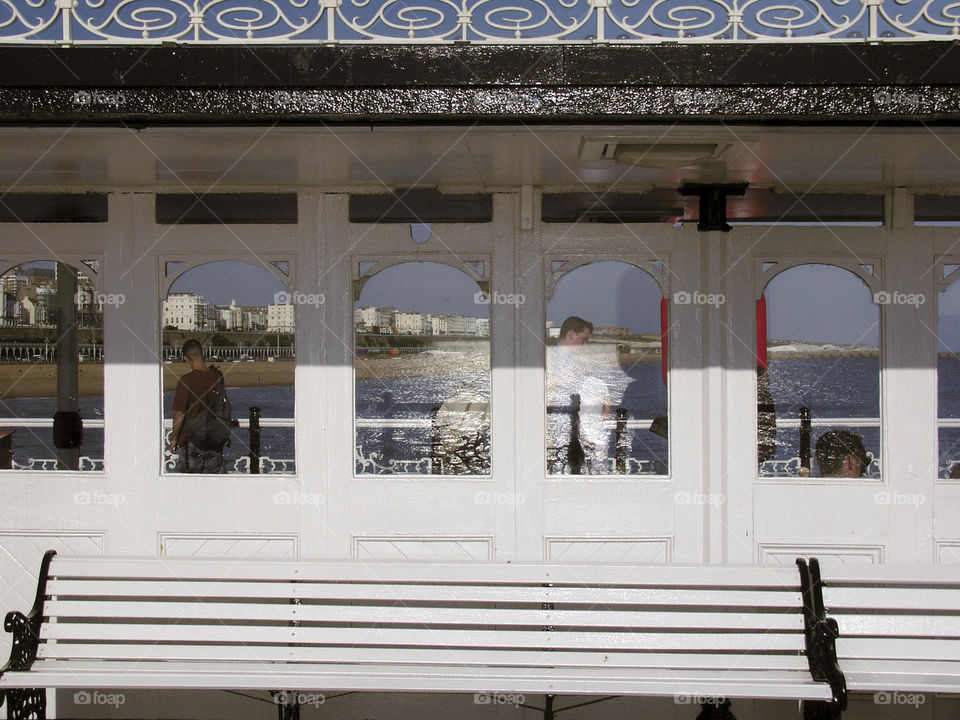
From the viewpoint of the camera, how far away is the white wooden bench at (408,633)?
151 inches

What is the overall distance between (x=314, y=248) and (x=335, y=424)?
3.39 feet

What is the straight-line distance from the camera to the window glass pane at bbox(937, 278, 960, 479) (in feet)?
15.4

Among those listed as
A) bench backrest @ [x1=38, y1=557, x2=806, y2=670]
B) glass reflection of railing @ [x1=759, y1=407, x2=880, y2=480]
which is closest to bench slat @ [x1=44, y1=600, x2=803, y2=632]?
bench backrest @ [x1=38, y1=557, x2=806, y2=670]

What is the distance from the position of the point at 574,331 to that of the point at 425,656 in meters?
1.98

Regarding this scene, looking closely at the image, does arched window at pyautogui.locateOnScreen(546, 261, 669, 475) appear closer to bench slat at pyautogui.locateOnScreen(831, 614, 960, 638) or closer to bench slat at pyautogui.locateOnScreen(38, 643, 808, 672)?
bench slat at pyautogui.locateOnScreen(38, 643, 808, 672)

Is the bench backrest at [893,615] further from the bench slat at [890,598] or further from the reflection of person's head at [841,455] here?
the reflection of person's head at [841,455]

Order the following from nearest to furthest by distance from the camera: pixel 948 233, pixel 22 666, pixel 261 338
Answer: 1. pixel 22 666
2. pixel 948 233
3. pixel 261 338

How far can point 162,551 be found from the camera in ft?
15.6

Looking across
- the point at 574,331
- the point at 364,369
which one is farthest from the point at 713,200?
the point at 364,369

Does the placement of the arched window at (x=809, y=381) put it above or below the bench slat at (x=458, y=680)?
above

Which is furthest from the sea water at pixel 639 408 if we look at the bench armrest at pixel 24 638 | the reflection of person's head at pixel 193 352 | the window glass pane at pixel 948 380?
the bench armrest at pixel 24 638

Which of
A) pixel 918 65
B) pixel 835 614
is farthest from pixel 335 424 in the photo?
pixel 918 65

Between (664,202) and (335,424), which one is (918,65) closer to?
(664,202)

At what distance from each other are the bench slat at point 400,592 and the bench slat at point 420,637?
0.16 meters
